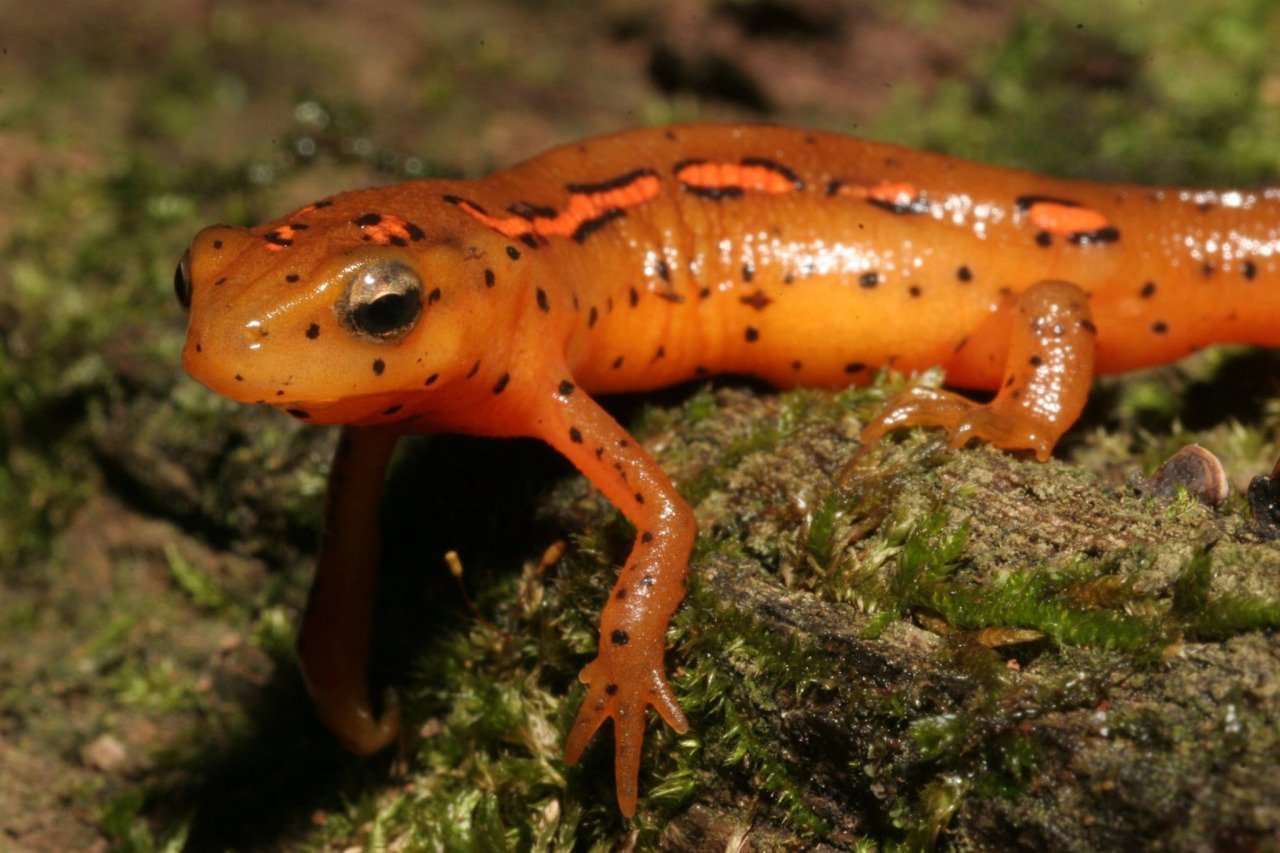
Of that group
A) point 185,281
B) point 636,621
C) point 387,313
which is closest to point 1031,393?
point 636,621

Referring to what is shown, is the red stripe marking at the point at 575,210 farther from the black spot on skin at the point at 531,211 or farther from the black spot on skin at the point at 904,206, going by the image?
the black spot on skin at the point at 904,206

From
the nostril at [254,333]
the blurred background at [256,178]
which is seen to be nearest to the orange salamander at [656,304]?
the nostril at [254,333]

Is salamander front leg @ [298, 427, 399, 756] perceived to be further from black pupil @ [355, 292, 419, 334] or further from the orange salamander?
black pupil @ [355, 292, 419, 334]

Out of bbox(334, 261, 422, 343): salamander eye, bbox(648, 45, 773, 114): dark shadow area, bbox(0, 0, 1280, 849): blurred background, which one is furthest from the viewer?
bbox(648, 45, 773, 114): dark shadow area

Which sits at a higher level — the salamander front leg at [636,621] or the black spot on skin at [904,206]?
the black spot on skin at [904,206]

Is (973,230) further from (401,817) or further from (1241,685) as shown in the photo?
(401,817)

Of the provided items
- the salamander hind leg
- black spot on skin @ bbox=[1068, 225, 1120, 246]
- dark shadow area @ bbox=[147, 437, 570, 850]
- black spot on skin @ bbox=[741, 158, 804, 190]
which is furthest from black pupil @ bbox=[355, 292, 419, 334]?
black spot on skin @ bbox=[1068, 225, 1120, 246]

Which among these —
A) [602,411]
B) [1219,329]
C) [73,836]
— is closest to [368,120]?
[602,411]
